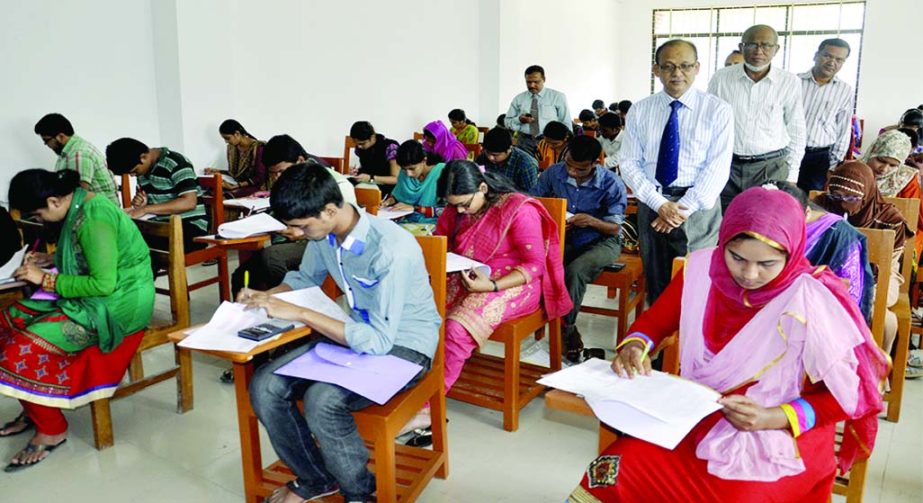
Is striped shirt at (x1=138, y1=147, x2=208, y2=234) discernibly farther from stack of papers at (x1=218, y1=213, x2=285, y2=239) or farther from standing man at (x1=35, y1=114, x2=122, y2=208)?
stack of papers at (x1=218, y1=213, x2=285, y2=239)

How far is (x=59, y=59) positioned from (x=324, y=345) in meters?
A: 3.45

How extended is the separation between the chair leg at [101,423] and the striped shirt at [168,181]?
1.29 metres

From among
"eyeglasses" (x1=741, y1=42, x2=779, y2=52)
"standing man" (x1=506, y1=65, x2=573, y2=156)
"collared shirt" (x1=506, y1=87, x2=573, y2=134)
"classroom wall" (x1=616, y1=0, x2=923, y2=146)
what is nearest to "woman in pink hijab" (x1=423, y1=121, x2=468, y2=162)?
"standing man" (x1=506, y1=65, x2=573, y2=156)

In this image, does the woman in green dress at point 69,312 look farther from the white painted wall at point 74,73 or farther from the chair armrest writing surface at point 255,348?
the white painted wall at point 74,73

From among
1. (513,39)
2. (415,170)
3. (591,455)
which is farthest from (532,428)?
(513,39)

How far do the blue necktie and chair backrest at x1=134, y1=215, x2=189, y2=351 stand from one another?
1.73 metres

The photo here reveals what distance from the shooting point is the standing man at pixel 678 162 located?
7.93 feet

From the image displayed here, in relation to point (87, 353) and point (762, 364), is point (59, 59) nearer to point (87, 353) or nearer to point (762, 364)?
point (87, 353)

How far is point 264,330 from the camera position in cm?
154

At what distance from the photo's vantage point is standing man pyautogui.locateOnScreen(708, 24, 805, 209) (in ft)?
9.23

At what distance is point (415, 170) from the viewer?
12.0 feet

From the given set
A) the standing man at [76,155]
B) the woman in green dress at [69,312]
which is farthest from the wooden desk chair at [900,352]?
the standing man at [76,155]

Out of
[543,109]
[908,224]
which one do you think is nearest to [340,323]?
[908,224]

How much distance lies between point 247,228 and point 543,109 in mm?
4082
